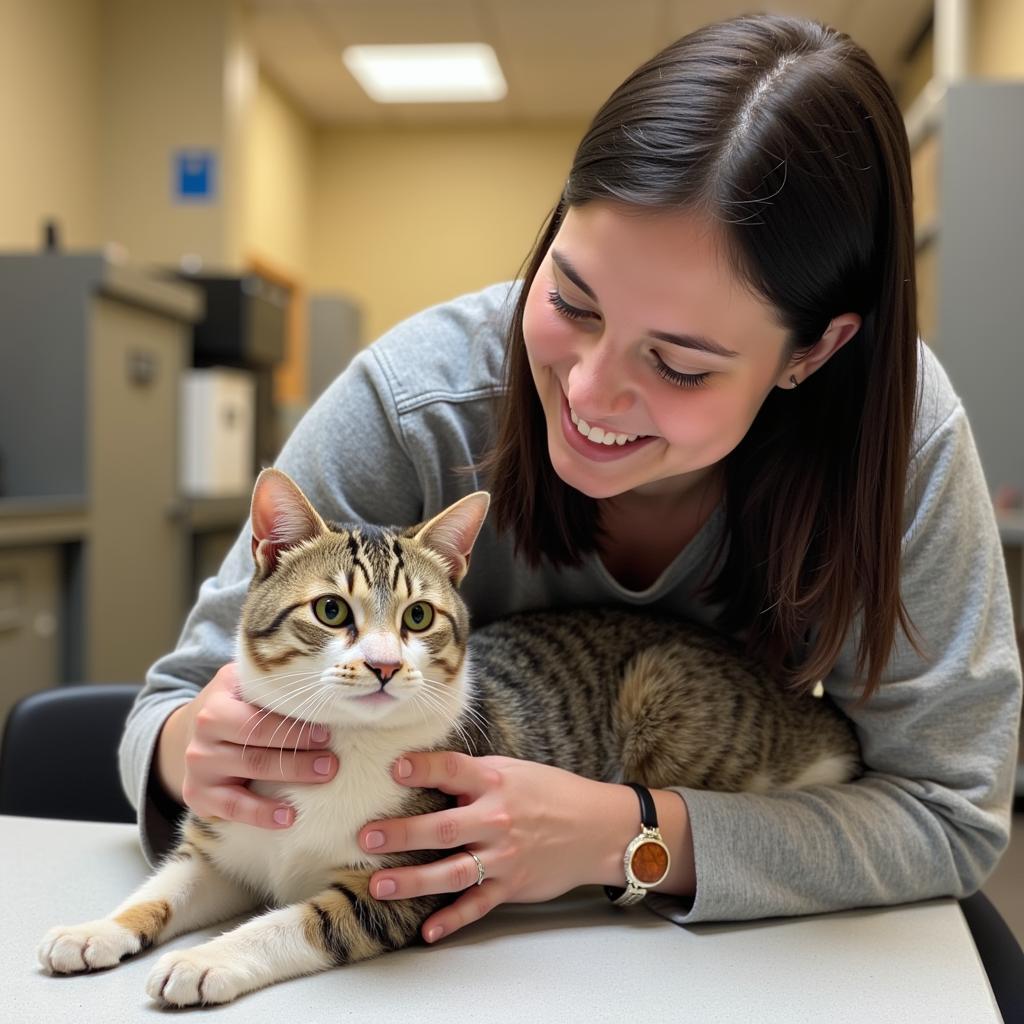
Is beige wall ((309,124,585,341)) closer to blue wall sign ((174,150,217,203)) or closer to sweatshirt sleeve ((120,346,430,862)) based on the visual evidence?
blue wall sign ((174,150,217,203))

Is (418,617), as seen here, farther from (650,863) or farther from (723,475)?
(723,475)

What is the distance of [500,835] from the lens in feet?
2.99

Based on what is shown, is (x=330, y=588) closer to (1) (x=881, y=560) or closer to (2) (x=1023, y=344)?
Result: (1) (x=881, y=560)

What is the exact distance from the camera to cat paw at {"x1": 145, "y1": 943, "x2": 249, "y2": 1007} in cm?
75

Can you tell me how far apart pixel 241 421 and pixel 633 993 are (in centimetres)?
340

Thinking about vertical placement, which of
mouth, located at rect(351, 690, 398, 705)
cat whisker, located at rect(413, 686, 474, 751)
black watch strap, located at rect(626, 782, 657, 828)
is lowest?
black watch strap, located at rect(626, 782, 657, 828)

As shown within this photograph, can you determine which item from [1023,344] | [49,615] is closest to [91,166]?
[49,615]

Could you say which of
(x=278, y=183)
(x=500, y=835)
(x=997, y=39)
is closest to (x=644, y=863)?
(x=500, y=835)

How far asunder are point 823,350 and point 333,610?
0.53 m

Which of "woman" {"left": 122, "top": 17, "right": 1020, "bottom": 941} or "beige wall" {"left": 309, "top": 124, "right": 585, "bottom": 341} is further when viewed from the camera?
"beige wall" {"left": 309, "top": 124, "right": 585, "bottom": 341}

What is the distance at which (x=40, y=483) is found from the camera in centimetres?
285

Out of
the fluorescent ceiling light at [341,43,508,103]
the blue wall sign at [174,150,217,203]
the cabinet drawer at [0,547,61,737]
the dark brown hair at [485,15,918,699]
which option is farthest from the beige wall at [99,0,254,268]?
the dark brown hair at [485,15,918,699]

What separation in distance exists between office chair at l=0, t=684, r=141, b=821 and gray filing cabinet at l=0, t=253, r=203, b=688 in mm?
1160

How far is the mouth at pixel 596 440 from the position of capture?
1.00 m
